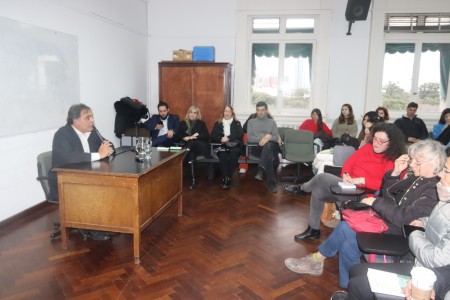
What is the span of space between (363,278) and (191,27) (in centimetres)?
639

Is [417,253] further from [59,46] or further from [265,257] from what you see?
[59,46]

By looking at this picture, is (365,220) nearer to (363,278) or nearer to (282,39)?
(363,278)

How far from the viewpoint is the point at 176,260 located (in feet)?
10.2

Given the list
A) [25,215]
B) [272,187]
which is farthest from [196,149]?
[25,215]

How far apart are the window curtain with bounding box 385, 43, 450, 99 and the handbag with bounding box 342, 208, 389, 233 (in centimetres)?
562

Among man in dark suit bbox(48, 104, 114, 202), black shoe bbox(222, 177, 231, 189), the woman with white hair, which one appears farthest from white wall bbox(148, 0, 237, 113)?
the woman with white hair

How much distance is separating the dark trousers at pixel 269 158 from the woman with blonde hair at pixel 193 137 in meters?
0.88

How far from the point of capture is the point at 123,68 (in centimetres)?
645

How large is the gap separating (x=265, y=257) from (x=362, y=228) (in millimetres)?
1072

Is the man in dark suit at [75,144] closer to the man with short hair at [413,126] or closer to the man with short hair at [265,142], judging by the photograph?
the man with short hair at [265,142]

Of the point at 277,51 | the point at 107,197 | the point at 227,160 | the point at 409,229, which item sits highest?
the point at 277,51

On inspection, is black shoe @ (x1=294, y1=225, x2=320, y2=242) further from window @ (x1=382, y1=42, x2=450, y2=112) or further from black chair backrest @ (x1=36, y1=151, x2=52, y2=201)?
window @ (x1=382, y1=42, x2=450, y2=112)

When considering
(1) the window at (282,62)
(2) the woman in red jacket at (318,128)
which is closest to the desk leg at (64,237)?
(2) the woman in red jacket at (318,128)

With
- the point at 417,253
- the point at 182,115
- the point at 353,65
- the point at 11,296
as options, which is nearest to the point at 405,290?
the point at 417,253
